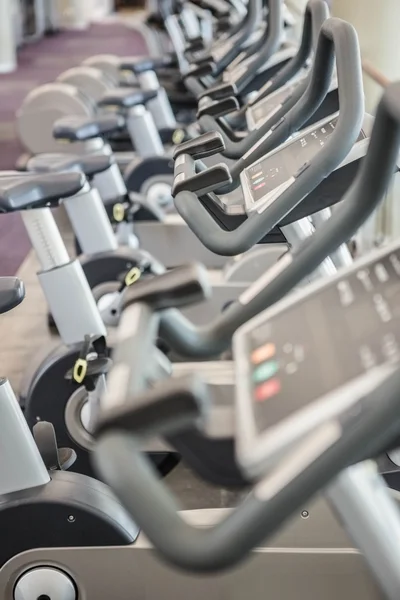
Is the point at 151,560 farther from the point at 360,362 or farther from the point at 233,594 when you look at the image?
the point at 360,362

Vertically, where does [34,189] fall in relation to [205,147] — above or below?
below

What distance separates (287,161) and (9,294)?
72 cm

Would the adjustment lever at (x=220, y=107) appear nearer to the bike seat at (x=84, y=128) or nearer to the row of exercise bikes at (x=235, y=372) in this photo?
the row of exercise bikes at (x=235, y=372)

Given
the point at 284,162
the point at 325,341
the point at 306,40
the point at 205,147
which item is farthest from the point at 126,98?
the point at 325,341

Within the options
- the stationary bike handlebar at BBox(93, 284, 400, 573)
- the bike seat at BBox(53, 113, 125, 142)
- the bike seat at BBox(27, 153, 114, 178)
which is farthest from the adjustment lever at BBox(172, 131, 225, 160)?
the bike seat at BBox(53, 113, 125, 142)

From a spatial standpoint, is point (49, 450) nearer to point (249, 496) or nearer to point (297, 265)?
point (297, 265)

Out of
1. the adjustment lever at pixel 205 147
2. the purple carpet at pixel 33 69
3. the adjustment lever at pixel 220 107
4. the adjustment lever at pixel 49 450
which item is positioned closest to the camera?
the adjustment lever at pixel 205 147

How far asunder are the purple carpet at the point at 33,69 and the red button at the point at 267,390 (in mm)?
3906

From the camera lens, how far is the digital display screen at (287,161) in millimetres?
1639

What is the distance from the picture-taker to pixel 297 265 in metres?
1.19

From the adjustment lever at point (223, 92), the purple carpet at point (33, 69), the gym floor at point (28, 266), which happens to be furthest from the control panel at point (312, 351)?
the purple carpet at point (33, 69)

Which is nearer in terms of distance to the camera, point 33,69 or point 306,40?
point 306,40

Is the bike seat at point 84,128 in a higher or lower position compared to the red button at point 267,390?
lower

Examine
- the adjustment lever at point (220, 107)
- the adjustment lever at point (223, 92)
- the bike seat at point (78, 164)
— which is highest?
the adjustment lever at point (220, 107)
